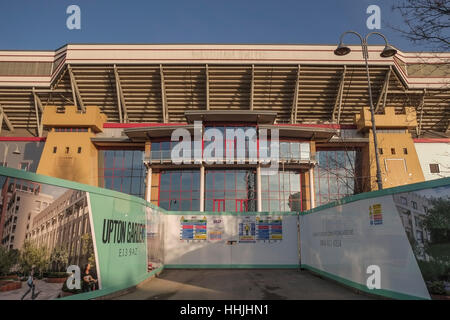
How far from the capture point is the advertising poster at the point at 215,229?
1348 cm

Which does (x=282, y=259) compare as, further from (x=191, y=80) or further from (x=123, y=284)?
(x=191, y=80)

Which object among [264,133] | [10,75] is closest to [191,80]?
[264,133]

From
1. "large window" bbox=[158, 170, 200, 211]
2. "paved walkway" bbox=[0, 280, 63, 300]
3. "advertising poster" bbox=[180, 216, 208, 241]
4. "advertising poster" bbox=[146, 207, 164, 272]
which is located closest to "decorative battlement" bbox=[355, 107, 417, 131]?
"large window" bbox=[158, 170, 200, 211]

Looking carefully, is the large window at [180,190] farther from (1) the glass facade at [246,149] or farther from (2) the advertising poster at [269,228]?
(2) the advertising poster at [269,228]

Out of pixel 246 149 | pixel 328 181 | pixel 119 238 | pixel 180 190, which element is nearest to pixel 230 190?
pixel 246 149

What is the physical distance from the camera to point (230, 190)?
24172 mm

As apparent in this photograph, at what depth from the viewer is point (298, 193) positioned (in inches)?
981

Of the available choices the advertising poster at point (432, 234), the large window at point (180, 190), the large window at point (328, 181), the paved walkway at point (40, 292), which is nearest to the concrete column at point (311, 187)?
the large window at point (328, 181)

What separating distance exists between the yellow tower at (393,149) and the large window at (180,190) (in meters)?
15.9

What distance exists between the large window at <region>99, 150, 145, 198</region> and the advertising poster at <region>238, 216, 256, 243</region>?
14729mm

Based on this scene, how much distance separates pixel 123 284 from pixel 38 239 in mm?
3068

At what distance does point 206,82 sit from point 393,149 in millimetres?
19547

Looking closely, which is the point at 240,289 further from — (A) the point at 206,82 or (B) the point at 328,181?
(A) the point at 206,82

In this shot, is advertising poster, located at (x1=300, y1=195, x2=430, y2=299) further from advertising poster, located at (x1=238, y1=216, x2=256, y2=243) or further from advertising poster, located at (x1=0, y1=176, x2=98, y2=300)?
advertising poster, located at (x1=0, y1=176, x2=98, y2=300)
